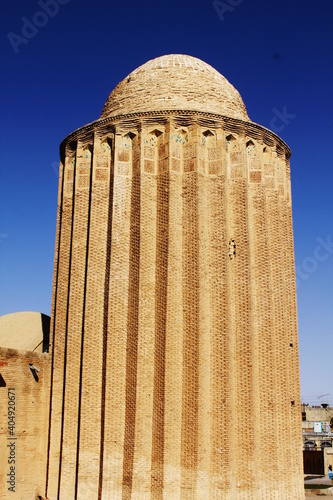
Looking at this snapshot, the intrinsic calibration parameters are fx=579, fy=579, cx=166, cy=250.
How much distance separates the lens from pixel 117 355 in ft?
44.3

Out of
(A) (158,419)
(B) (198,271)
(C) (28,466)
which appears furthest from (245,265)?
(C) (28,466)

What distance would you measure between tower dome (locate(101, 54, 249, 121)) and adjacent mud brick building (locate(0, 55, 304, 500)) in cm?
8

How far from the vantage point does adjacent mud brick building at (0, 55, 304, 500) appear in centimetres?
1292

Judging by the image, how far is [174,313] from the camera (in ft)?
44.2

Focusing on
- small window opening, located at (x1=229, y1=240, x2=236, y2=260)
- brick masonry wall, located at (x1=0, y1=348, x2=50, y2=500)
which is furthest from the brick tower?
brick masonry wall, located at (x1=0, y1=348, x2=50, y2=500)

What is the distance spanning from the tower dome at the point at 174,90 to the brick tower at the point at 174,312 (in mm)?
105

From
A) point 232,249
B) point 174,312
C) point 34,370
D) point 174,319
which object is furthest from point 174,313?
point 34,370

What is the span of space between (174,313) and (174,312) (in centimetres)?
2

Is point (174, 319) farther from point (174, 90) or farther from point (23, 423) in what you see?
point (174, 90)

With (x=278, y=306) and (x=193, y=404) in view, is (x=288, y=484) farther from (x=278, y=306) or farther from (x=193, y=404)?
(x=278, y=306)

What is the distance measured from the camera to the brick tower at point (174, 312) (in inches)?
509

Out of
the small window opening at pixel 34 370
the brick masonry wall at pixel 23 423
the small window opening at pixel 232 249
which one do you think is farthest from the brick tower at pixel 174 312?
the small window opening at pixel 34 370

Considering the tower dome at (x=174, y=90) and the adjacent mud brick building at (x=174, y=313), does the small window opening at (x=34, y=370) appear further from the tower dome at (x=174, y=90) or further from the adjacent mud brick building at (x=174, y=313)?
the tower dome at (x=174, y=90)

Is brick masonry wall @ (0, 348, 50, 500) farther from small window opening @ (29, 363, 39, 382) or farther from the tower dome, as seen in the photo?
the tower dome
